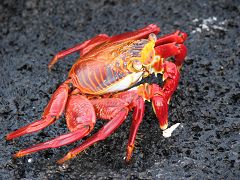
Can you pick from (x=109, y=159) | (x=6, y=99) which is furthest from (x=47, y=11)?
(x=109, y=159)

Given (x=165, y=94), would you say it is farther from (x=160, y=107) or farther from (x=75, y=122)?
(x=75, y=122)

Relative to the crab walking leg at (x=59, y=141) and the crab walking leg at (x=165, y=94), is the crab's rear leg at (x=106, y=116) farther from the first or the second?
the crab walking leg at (x=165, y=94)

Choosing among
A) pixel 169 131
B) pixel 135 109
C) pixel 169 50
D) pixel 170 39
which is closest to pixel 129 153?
pixel 135 109

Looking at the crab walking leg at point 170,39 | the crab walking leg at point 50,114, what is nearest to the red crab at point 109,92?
the crab walking leg at point 50,114

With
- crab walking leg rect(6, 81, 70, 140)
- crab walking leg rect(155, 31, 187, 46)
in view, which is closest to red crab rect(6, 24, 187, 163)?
crab walking leg rect(6, 81, 70, 140)

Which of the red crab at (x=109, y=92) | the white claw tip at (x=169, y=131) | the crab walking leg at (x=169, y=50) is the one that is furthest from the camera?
the crab walking leg at (x=169, y=50)

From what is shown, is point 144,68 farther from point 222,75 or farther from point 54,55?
point 54,55
